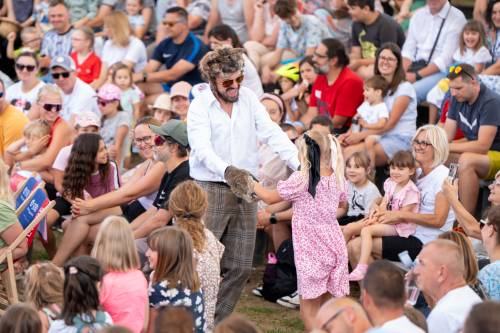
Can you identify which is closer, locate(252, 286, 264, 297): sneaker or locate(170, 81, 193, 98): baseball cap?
locate(252, 286, 264, 297): sneaker

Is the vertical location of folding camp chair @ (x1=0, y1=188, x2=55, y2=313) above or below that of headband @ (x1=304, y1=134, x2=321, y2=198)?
below

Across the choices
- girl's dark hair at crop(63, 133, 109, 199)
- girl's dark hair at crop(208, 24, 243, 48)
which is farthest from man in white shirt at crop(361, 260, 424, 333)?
girl's dark hair at crop(208, 24, 243, 48)

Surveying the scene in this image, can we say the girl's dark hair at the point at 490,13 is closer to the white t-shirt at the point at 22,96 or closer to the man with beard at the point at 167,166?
the man with beard at the point at 167,166

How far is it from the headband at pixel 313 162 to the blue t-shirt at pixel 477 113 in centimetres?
233

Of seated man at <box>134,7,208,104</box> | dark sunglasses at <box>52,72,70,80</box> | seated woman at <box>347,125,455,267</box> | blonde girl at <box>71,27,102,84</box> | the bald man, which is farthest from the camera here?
blonde girl at <box>71,27,102,84</box>

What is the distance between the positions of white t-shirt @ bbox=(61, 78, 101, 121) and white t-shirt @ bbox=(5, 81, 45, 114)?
41 centimetres

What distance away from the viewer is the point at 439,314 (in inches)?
199

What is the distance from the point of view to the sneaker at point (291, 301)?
788 centimetres

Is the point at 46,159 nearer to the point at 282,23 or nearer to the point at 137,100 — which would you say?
the point at 137,100

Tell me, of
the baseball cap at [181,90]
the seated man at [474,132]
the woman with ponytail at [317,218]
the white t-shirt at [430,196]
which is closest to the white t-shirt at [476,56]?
the seated man at [474,132]

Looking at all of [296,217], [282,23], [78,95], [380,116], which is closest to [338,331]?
[296,217]

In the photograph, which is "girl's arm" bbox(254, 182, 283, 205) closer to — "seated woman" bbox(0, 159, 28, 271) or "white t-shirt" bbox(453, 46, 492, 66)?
"seated woman" bbox(0, 159, 28, 271)

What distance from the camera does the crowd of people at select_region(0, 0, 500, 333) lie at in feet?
17.2

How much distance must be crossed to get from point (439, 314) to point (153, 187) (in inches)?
135
